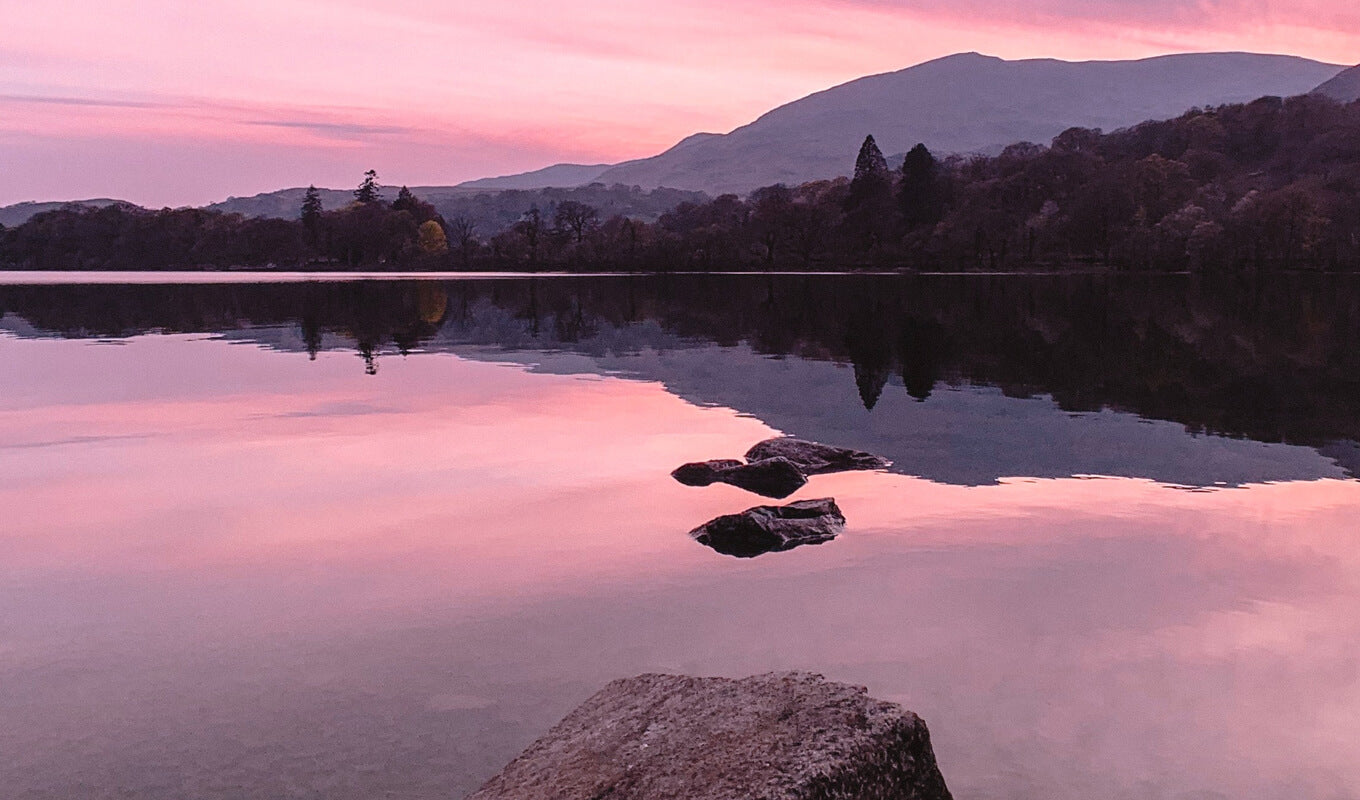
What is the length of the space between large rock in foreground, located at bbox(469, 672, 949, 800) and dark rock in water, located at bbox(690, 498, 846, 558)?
9845 millimetres

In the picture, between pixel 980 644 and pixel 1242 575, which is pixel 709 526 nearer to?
pixel 980 644

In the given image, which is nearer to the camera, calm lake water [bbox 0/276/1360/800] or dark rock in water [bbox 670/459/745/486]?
calm lake water [bbox 0/276/1360/800]

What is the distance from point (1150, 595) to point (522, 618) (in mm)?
10287

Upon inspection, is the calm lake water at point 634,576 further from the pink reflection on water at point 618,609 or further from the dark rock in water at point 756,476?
the dark rock in water at point 756,476

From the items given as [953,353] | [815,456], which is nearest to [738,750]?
[815,456]

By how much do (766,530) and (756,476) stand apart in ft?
16.9

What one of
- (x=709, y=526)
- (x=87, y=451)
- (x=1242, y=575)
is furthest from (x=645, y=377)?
(x=1242, y=575)

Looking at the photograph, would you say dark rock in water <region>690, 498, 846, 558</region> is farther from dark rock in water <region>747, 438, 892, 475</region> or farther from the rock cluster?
dark rock in water <region>747, 438, 892, 475</region>

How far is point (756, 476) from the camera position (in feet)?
83.5

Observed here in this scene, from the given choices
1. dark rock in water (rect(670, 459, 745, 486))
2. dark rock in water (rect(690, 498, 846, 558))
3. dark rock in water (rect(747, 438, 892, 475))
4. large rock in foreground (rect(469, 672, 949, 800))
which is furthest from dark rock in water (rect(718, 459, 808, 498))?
large rock in foreground (rect(469, 672, 949, 800))

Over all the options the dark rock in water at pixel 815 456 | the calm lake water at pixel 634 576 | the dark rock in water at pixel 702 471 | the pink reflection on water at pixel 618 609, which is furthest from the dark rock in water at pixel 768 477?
the dark rock in water at pixel 815 456

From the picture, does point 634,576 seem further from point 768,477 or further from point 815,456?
point 815,456

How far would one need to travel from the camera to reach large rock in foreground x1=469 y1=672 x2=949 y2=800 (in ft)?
26.4

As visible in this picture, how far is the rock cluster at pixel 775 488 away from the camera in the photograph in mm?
20219
